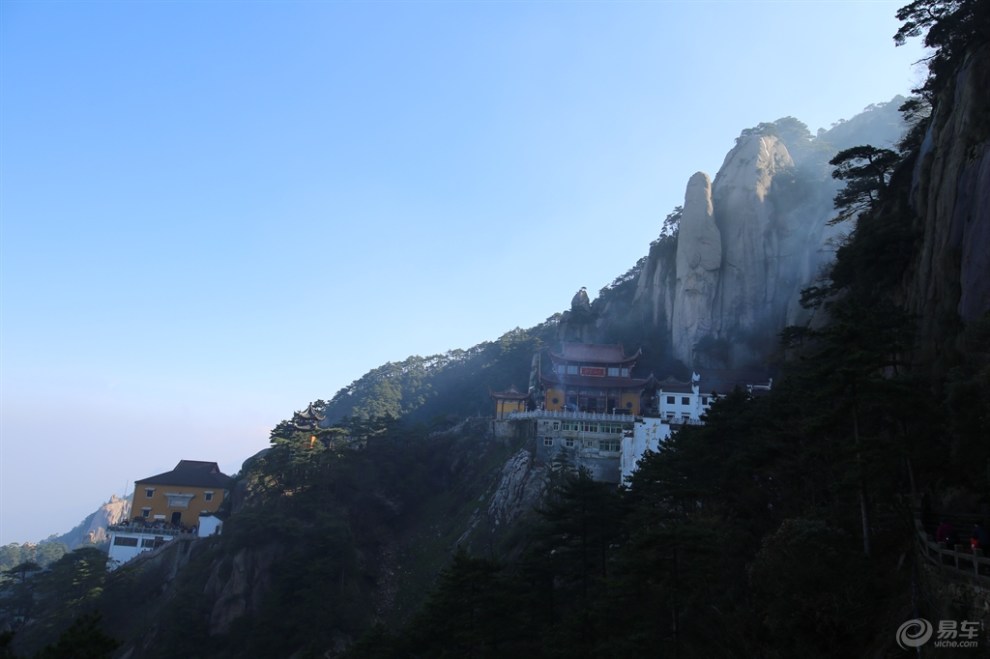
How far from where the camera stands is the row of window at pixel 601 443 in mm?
49750

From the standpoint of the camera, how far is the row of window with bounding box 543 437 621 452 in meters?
49.8

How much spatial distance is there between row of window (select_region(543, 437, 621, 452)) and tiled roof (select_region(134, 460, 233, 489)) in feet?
101

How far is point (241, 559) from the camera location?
156ft

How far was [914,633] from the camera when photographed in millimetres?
13617

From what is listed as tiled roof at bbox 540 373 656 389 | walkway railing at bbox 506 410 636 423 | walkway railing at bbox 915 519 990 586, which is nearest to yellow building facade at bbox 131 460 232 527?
walkway railing at bbox 506 410 636 423

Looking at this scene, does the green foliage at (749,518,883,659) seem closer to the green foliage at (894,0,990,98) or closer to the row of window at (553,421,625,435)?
the green foliage at (894,0,990,98)

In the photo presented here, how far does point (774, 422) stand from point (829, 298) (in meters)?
15.3

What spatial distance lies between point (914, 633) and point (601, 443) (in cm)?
3661

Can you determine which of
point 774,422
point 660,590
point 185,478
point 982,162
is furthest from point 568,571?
point 185,478

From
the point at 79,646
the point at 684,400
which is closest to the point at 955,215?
the point at 79,646

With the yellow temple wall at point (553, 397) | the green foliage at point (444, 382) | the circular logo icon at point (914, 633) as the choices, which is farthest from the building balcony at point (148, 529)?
the circular logo icon at point (914, 633)

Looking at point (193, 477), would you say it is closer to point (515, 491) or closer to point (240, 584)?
point (240, 584)

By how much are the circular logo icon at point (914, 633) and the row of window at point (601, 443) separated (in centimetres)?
3571

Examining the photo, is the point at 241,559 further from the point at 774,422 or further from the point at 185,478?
the point at 774,422
